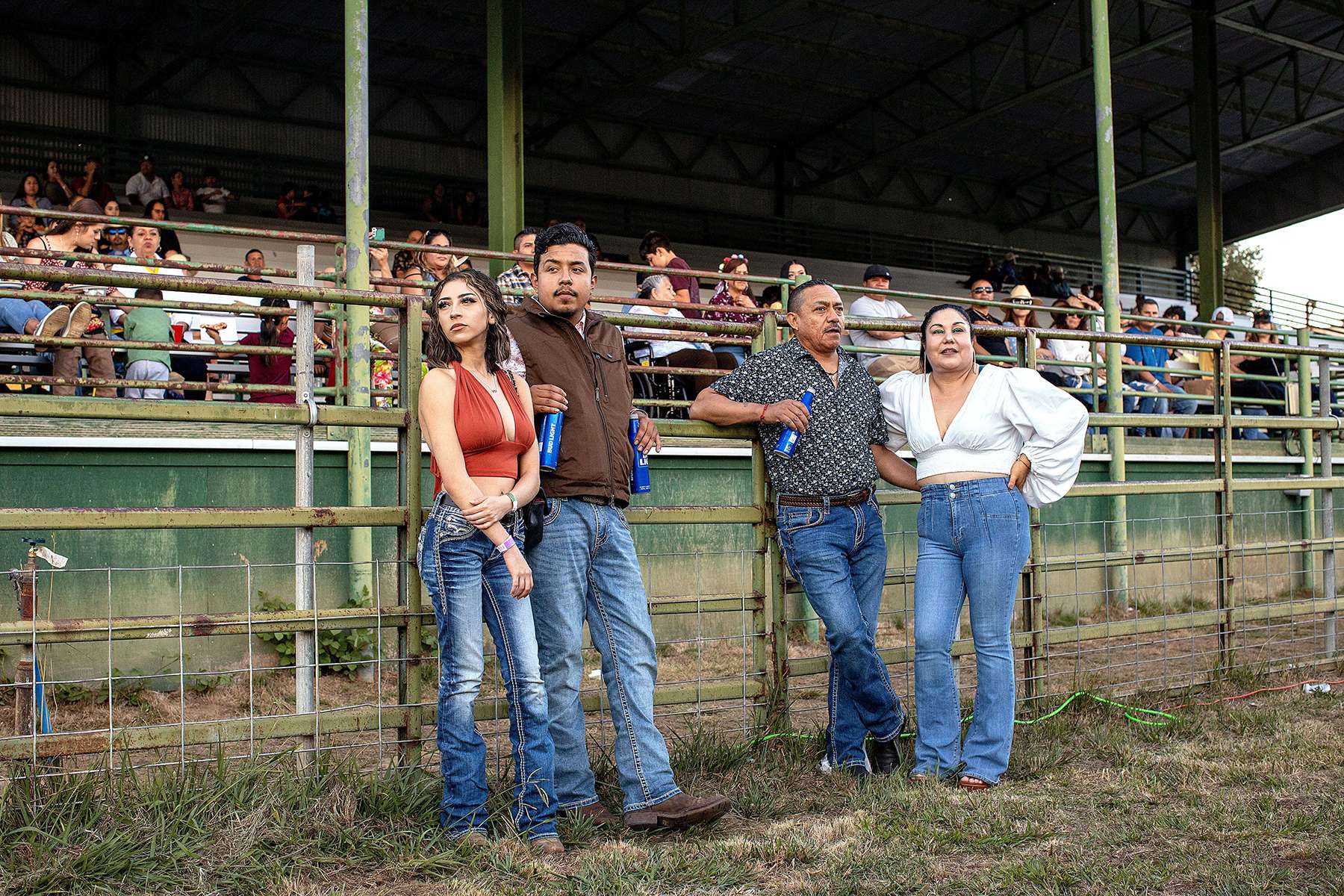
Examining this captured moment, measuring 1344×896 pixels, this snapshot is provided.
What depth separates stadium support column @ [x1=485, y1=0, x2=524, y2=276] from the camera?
12.0m

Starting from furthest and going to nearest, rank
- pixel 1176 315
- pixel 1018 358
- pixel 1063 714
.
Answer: pixel 1176 315
pixel 1018 358
pixel 1063 714

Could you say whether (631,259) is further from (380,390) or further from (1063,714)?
(1063,714)

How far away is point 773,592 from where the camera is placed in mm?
5277

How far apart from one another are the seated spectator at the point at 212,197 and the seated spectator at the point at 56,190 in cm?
213

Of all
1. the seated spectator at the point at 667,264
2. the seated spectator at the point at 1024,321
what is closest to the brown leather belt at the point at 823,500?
the seated spectator at the point at 667,264

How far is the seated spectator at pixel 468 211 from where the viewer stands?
20578mm

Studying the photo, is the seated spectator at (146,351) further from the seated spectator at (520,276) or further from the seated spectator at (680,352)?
the seated spectator at (680,352)

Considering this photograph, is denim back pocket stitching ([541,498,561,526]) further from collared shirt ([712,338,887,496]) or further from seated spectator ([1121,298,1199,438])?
seated spectator ([1121,298,1199,438])

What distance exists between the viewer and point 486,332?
163 inches

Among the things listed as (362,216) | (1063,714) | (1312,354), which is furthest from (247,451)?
(1312,354)

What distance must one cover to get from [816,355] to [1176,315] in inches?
671

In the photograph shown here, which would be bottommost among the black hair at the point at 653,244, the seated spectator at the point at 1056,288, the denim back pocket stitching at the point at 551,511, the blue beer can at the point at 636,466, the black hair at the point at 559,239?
the denim back pocket stitching at the point at 551,511

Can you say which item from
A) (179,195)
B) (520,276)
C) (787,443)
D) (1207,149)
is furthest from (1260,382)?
(179,195)

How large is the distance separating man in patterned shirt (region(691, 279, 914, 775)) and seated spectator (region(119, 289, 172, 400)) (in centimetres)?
445
